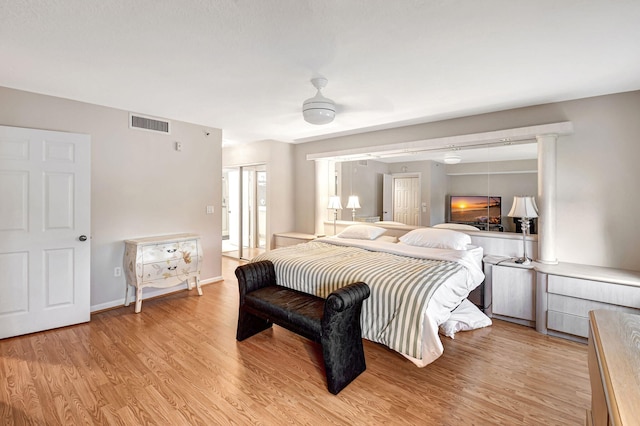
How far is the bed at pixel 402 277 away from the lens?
2.21 meters

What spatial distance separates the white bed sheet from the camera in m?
2.17

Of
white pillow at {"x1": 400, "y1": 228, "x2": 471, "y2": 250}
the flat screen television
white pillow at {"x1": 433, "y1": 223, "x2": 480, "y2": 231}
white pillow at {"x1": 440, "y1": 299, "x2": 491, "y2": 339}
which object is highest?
the flat screen television

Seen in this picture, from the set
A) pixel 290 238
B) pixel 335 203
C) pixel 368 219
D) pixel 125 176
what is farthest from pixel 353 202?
pixel 125 176

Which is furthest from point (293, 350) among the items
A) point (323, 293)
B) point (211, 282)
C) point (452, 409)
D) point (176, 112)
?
point (176, 112)

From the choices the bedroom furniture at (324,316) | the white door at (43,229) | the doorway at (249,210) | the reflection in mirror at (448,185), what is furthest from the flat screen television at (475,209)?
the white door at (43,229)

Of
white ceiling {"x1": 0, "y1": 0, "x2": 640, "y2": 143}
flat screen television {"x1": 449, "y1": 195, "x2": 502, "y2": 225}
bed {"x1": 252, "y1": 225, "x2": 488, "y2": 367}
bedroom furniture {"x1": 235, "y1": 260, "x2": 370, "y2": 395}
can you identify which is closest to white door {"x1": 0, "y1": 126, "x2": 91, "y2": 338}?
white ceiling {"x1": 0, "y1": 0, "x2": 640, "y2": 143}

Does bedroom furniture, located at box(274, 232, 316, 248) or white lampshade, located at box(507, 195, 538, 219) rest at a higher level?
white lampshade, located at box(507, 195, 538, 219)

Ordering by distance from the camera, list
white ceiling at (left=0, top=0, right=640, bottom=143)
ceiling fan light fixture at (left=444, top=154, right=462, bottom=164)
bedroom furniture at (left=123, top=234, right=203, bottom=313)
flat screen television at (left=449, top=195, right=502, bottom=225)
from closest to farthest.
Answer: white ceiling at (left=0, top=0, right=640, bottom=143)
bedroom furniture at (left=123, top=234, right=203, bottom=313)
flat screen television at (left=449, top=195, right=502, bottom=225)
ceiling fan light fixture at (left=444, top=154, right=462, bottom=164)

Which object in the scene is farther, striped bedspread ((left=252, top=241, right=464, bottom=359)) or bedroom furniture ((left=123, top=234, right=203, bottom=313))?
bedroom furniture ((left=123, top=234, right=203, bottom=313))

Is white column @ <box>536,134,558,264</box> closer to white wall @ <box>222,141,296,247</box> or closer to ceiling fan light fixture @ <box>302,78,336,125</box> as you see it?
ceiling fan light fixture @ <box>302,78,336,125</box>

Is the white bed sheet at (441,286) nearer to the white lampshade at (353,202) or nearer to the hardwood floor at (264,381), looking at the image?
the hardwood floor at (264,381)

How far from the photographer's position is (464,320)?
314 cm

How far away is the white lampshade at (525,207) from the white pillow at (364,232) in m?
1.68

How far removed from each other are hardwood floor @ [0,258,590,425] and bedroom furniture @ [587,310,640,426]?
1.06 m
